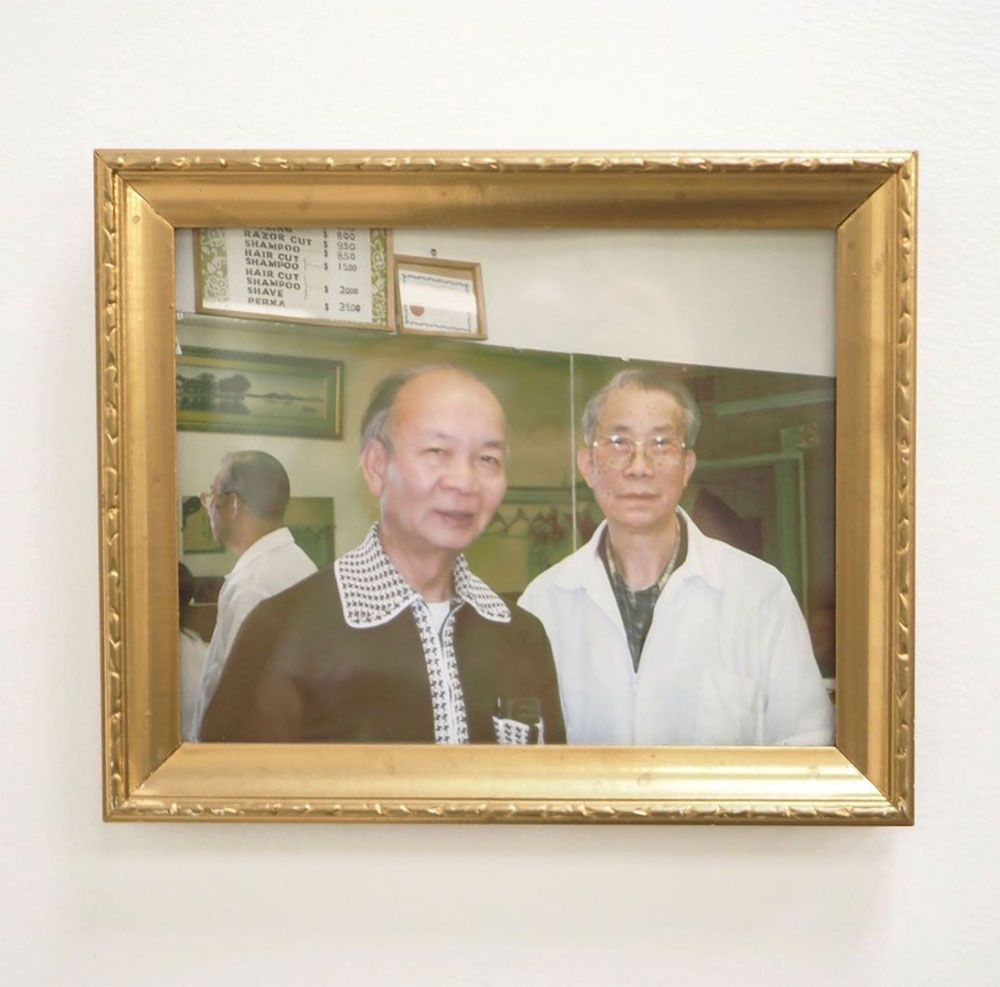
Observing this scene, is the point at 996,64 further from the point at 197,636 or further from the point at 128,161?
the point at 197,636

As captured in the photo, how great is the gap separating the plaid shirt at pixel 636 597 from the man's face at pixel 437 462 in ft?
0.36

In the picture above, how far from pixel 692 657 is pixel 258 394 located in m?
0.41

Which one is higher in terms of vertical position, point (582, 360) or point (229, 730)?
point (582, 360)

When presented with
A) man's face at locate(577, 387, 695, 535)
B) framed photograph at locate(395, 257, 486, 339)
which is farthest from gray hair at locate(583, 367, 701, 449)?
framed photograph at locate(395, 257, 486, 339)

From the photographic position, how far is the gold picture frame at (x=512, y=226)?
0.71 meters

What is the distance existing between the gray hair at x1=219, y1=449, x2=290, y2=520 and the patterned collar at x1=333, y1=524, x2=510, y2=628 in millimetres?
71

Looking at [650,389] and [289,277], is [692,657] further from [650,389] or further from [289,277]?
[289,277]

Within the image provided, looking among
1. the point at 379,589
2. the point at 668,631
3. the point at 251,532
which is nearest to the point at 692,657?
the point at 668,631

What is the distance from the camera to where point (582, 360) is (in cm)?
73

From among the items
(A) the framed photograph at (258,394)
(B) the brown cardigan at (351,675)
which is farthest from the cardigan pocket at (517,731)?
(A) the framed photograph at (258,394)

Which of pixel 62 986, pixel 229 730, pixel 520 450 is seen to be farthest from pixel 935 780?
pixel 62 986

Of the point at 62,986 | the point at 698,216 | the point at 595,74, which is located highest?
the point at 595,74

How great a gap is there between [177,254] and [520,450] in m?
0.32

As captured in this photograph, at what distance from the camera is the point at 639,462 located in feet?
2.39
